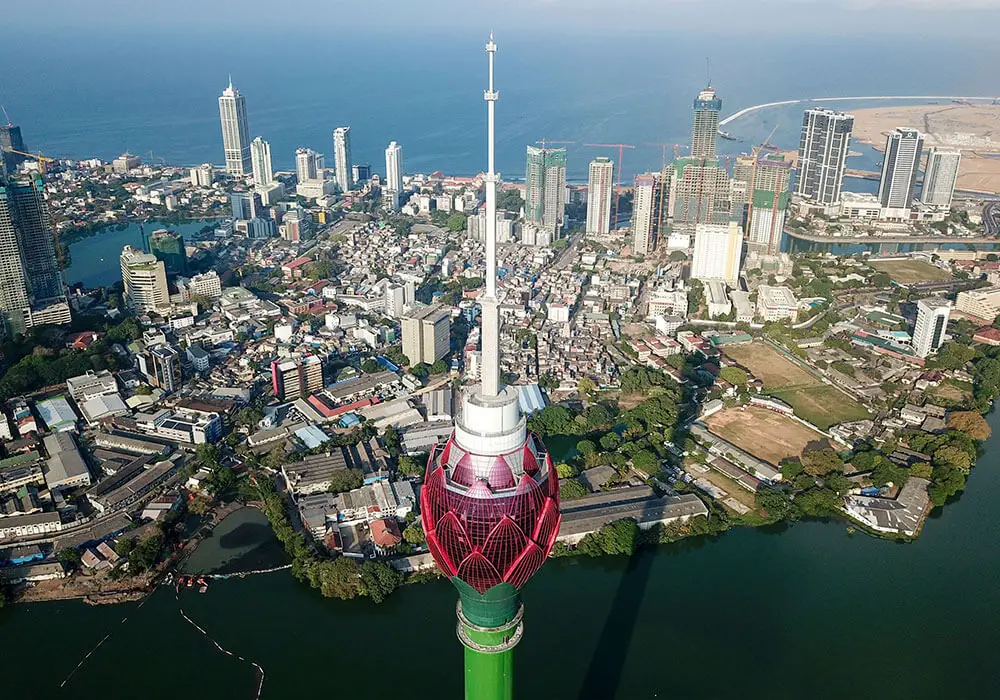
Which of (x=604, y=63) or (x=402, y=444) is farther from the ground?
(x=604, y=63)

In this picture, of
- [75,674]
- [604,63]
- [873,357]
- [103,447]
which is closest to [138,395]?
[103,447]

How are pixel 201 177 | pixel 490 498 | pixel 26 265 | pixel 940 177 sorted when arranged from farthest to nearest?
1. pixel 201 177
2. pixel 940 177
3. pixel 26 265
4. pixel 490 498

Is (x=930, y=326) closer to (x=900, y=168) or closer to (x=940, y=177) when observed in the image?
(x=900, y=168)

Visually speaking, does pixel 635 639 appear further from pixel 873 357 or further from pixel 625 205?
pixel 625 205

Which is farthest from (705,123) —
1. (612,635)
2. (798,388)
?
(612,635)

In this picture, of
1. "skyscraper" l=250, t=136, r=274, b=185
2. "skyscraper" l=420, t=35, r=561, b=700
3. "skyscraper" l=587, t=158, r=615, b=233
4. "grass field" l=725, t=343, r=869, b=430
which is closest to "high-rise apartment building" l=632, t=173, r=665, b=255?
"skyscraper" l=587, t=158, r=615, b=233

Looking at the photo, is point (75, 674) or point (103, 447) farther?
point (103, 447)
